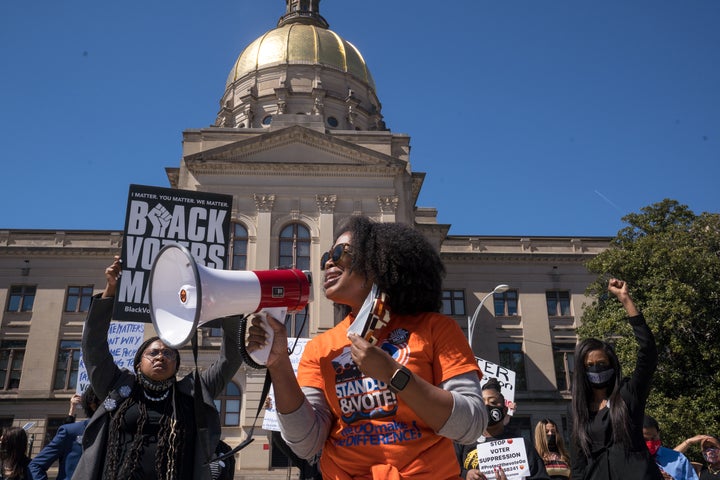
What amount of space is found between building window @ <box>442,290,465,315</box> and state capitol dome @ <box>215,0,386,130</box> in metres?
17.4

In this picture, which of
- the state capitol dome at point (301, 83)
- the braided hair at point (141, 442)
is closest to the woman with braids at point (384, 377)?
the braided hair at point (141, 442)

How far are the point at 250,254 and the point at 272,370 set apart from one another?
96.0ft

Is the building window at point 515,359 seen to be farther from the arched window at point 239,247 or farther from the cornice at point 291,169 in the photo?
the arched window at point 239,247

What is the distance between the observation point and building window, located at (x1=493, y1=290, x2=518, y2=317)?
128 ft

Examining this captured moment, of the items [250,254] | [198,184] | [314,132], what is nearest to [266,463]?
[250,254]

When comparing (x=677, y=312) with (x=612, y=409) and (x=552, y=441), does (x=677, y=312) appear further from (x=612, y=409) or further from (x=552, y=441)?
(x=612, y=409)

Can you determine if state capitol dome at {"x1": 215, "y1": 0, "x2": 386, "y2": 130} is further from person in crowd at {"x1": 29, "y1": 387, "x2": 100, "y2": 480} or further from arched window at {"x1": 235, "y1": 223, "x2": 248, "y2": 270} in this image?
person in crowd at {"x1": 29, "y1": 387, "x2": 100, "y2": 480}

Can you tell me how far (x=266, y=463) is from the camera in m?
27.9

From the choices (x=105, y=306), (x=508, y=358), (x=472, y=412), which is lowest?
(x=472, y=412)

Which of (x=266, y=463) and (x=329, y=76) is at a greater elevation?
(x=329, y=76)

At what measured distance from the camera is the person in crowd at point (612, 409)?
403 centimetres

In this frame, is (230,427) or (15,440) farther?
(230,427)

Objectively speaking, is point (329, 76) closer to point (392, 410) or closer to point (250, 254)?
point (250, 254)

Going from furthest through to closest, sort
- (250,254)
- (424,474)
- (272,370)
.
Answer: (250,254)
(272,370)
(424,474)
